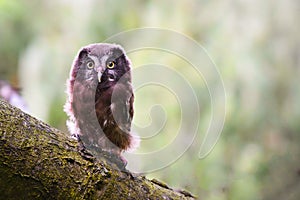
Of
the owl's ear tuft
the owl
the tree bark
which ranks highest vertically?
the owl's ear tuft

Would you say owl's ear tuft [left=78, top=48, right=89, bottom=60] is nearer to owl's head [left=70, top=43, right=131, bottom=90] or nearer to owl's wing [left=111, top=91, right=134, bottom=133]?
owl's head [left=70, top=43, right=131, bottom=90]

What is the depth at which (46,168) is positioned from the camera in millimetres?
1372

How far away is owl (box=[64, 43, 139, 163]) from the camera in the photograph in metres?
1.96

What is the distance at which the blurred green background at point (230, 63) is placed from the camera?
328 cm

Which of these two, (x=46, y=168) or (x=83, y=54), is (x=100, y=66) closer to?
(x=83, y=54)

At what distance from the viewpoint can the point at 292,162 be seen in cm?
340

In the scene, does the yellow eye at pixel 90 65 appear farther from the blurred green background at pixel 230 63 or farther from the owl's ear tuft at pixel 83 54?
the blurred green background at pixel 230 63

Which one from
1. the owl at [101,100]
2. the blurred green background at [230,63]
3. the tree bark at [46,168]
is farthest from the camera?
the blurred green background at [230,63]

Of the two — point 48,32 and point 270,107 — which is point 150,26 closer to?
point 48,32

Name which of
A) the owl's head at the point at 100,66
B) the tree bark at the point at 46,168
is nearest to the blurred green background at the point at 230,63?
the owl's head at the point at 100,66

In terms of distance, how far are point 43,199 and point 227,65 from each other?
2.20 m

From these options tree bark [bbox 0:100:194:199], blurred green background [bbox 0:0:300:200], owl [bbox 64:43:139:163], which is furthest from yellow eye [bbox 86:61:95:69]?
blurred green background [bbox 0:0:300:200]

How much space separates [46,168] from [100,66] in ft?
2.24

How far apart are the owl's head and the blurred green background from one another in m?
1.08
